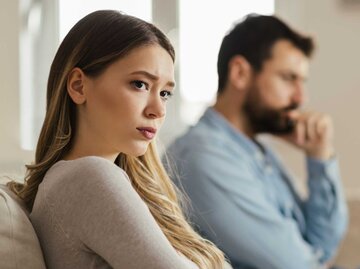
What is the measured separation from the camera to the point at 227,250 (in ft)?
6.44

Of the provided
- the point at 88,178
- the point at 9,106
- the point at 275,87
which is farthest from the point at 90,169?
the point at 275,87

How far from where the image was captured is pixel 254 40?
2418 mm

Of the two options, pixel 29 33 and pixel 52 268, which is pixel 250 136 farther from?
pixel 52 268

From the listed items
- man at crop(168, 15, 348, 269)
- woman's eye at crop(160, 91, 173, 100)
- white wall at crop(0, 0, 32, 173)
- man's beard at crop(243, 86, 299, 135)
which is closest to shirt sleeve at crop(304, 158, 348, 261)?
man at crop(168, 15, 348, 269)

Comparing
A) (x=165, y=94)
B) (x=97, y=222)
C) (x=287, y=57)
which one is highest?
(x=165, y=94)

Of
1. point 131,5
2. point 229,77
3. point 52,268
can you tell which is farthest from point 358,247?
point 52,268

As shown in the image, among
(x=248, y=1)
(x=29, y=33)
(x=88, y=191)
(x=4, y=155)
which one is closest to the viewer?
(x=88, y=191)

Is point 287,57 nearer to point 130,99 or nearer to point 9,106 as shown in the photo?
point 9,106

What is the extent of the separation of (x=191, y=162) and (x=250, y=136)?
50 centimetres

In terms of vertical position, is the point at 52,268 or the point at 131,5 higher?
the point at 131,5

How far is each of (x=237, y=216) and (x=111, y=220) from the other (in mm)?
1219

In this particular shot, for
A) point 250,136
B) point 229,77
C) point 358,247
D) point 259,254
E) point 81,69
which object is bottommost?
point 358,247

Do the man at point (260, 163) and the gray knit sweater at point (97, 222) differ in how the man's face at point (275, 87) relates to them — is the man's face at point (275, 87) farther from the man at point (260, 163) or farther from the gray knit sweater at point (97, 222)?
the gray knit sweater at point (97, 222)

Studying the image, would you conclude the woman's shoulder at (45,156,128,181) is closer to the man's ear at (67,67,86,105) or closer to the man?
the man's ear at (67,67,86,105)
